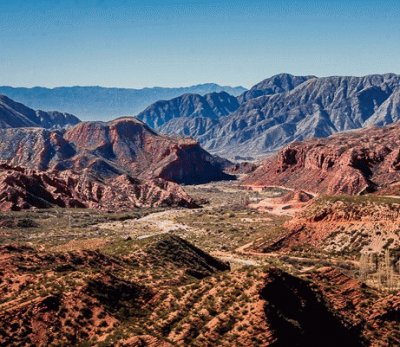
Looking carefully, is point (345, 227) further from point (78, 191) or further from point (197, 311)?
point (78, 191)

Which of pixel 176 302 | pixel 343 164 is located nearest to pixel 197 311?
pixel 176 302

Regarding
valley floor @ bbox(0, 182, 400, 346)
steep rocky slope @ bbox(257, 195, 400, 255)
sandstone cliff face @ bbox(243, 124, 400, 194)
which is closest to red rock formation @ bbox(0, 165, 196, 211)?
sandstone cliff face @ bbox(243, 124, 400, 194)

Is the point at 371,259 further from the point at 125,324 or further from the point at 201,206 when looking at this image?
the point at 201,206

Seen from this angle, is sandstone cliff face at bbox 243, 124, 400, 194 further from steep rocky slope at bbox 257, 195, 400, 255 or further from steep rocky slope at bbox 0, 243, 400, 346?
steep rocky slope at bbox 0, 243, 400, 346

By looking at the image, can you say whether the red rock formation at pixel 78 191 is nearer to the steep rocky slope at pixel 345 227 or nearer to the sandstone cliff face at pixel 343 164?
the sandstone cliff face at pixel 343 164

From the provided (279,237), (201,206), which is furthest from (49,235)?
(201,206)

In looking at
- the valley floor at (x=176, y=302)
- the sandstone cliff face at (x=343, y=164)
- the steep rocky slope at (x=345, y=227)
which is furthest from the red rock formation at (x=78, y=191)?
the valley floor at (x=176, y=302)

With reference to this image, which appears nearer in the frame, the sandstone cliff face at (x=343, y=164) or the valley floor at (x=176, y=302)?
the valley floor at (x=176, y=302)
